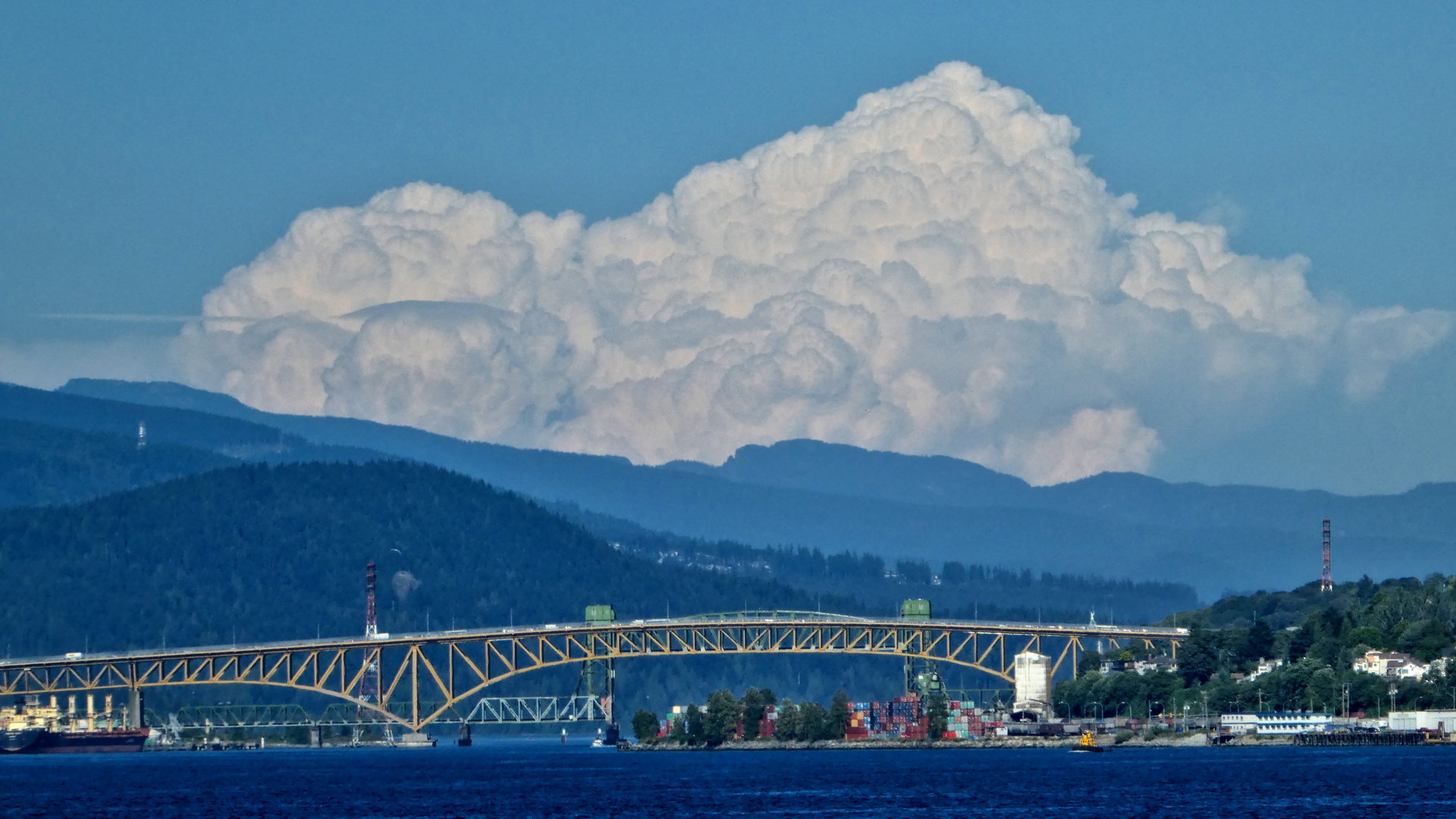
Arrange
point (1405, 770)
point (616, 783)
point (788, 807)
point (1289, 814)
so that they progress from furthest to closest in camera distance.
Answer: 1. point (616, 783)
2. point (1405, 770)
3. point (788, 807)
4. point (1289, 814)

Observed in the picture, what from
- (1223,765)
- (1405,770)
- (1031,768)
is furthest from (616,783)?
(1405,770)

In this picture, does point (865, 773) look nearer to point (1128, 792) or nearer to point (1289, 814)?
point (1128, 792)

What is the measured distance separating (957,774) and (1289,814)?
186 ft

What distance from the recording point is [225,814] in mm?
157375

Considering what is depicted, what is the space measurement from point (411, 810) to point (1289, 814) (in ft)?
177

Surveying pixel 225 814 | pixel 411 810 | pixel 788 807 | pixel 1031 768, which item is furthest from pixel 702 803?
pixel 1031 768

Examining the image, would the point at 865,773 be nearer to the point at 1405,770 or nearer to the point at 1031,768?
the point at 1031,768

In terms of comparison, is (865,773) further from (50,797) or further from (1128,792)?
(50,797)

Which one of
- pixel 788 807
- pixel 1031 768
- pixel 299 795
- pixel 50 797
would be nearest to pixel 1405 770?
pixel 1031 768

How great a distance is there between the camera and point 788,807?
155625mm

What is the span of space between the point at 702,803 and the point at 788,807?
7.43 metres

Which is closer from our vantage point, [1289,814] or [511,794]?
[1289,814]

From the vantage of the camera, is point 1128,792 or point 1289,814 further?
point 1128,792

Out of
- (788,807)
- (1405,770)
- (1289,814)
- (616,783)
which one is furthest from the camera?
(616,783)
